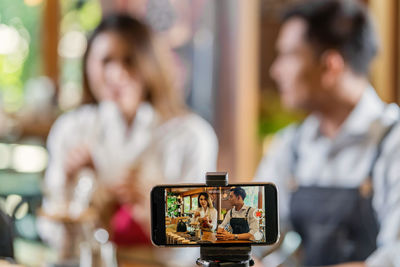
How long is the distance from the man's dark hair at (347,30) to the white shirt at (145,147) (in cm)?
67

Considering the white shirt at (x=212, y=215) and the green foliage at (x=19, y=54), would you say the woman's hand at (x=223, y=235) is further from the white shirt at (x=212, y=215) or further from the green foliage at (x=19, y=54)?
the green foliage at (x=19, y=54)

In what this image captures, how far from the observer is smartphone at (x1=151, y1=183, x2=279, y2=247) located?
2.53 feet

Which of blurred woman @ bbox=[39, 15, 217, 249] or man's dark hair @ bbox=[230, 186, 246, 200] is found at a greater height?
blurred woman @ bbox=[39, 15, 217, 249]

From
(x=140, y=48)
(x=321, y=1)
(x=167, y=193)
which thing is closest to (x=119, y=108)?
(x=140, y=48)

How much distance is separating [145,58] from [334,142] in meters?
0.78

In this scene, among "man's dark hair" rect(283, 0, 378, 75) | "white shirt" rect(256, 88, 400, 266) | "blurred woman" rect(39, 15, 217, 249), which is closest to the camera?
"white shirt" rect(256, 88, 400, 266)

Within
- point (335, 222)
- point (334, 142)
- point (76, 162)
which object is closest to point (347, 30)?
point (334, 142)

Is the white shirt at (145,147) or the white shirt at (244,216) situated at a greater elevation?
the white shirt at (145,147)

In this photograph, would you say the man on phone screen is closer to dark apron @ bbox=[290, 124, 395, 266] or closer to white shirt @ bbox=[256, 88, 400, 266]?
white shirt @ bbox=[256, 88, 400, 266]

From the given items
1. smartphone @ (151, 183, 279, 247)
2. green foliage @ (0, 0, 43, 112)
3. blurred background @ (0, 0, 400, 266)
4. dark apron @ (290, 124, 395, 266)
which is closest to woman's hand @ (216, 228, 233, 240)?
smartphone @ (151, 183, 279, 247)

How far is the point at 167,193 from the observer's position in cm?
78

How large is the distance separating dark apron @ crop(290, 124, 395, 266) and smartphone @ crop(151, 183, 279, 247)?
0.95 metres

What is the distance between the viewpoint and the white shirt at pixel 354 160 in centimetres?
157

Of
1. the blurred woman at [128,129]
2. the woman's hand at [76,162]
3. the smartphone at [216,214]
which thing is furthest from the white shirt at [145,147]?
the smartphone at [216,214]
